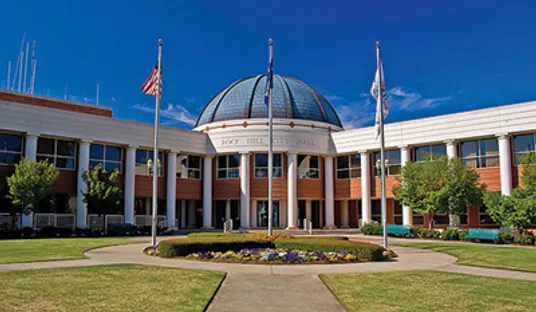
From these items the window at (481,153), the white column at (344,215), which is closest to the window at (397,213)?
the white column at (344,215)

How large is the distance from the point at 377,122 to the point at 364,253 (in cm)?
754

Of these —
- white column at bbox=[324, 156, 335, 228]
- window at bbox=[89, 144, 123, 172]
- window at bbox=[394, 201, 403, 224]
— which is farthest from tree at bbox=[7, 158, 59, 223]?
window at bbox=[394, 201, 403, 224]

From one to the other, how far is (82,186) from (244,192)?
13.7 metres

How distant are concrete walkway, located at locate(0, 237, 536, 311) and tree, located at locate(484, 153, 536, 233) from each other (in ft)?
31.6

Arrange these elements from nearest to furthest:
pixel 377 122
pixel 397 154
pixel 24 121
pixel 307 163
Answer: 1. pixel 377 122
2. pixel 24 121
3. pixel 397 154
4. pixel 307 163

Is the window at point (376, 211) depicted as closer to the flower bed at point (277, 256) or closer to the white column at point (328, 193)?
the white column at point (328, 193)

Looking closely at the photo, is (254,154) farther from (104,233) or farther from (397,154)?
(104,233)

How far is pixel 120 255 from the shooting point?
19375 millimetres

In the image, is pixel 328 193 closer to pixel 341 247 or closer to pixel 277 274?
pixel 341 247

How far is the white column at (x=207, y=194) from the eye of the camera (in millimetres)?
44156

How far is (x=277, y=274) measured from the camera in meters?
14.0

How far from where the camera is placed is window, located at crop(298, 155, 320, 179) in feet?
148

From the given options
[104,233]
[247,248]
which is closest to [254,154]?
[104,233]

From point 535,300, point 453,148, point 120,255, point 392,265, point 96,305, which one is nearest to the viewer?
point 96,305
